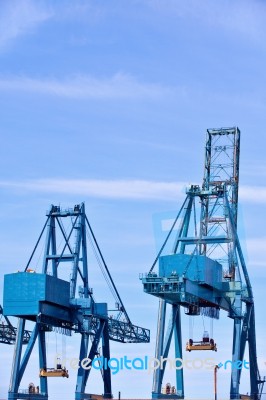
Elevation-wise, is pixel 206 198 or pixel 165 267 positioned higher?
pixel 206 198

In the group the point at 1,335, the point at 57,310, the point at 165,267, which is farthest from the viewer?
the point at 1,335

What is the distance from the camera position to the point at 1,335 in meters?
100

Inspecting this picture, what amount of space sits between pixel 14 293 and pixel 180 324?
15372 millimetres

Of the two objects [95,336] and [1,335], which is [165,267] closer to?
[95,336]

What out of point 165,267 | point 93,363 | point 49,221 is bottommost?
point 93,363

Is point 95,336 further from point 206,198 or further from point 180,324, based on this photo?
point 206,198

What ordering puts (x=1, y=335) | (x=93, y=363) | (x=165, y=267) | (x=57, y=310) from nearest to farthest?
(x=165, y=267) → (x=57, y=310) → (x=93, y=363) → (x=1, y=335)

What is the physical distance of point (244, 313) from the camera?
295ft

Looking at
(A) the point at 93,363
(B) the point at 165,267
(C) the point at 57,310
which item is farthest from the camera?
(A) the point at 93,363

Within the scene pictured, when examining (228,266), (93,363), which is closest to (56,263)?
(93,363)

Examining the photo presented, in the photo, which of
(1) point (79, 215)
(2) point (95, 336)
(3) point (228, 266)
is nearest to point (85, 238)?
(1) point (79, 215)

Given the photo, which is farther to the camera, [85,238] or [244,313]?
[85,238]

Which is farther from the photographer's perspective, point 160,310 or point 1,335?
point 1,335

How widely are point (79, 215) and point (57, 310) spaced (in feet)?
40.5
